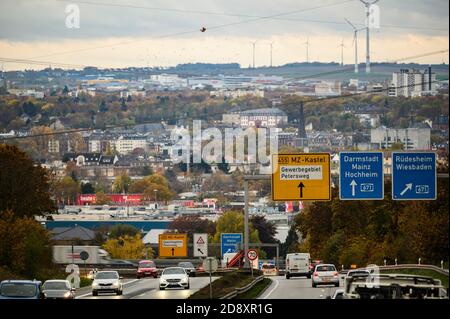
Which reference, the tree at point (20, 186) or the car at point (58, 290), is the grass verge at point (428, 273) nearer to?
the car at point (58, 290)

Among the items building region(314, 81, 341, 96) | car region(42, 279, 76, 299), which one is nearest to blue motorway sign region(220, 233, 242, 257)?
building region(314, 81, 341, 96)

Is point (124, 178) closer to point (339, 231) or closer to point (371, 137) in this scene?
point (371, 137)

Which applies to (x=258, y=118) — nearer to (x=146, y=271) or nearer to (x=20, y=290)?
(x=146, y=271)

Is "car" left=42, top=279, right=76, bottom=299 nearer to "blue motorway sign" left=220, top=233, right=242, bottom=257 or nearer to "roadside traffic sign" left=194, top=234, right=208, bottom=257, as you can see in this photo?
"roadside traffic sign" left=194, top=234, right=208, bottom=257

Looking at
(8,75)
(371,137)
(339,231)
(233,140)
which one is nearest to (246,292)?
(8,75)

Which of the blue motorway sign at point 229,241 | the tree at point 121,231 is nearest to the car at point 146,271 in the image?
the blue motorway sign at point 229,241
